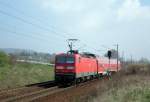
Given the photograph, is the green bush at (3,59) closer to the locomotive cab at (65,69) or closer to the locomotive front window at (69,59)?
the locomotive cab at (65,69)

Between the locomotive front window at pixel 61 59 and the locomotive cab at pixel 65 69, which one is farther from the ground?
the locomotive front window at pixel 61 59

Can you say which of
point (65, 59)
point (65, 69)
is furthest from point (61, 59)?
point (65, 69)

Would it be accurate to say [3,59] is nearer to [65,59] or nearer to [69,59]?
[65,59]

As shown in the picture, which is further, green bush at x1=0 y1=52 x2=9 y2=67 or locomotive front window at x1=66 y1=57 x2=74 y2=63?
green bush at x1=0 y1=52 x2=9 y2=67

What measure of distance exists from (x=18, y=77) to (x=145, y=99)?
1946 centimetres

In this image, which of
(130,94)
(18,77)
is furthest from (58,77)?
(130,94)

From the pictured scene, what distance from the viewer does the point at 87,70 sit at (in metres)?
39.2

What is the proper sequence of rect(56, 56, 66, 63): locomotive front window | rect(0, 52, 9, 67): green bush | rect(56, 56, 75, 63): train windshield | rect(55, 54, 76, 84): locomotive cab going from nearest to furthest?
rect(55, 54, 76, 84): locomotive cab < rect(56, 56, 75, 63): train windshield < rect(56, 56, 66, 63): locomotive front window < rect(0, 52, 9, 67): green bush

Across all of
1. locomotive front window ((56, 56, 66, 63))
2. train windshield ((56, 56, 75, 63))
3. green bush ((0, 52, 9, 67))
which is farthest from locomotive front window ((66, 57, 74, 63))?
green bush ((0, 52, 9, 67))

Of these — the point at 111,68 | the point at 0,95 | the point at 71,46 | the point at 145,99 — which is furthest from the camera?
the point at 111,68

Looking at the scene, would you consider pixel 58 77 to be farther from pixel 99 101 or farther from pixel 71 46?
pixel 99 101

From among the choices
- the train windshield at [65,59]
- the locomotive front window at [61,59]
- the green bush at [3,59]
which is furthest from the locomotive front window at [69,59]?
the green bush at [3,59]

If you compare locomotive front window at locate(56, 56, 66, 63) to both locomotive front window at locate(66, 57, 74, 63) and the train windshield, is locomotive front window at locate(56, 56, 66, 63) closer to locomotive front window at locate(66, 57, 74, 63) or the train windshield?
the train windshield

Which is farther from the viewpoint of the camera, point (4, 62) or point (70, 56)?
point (4, 62)
